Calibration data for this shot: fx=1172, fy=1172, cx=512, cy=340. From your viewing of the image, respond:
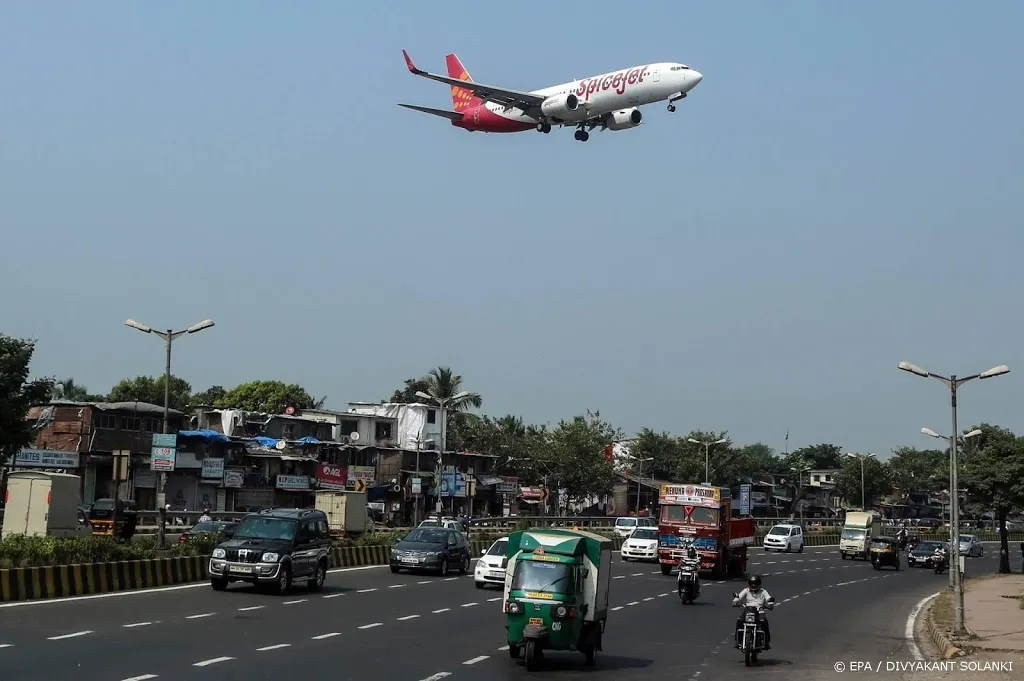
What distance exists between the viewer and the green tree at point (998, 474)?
167 ft

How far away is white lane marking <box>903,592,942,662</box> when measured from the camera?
21.8 metres

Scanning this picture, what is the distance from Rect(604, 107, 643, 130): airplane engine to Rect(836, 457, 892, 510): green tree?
92.6 m

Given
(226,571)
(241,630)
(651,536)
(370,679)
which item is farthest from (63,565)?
(651,536)

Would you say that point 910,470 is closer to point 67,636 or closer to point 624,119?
point 624,119

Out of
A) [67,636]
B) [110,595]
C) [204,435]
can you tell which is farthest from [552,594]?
[204,435]

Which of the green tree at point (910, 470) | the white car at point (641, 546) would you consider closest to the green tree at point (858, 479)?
the green tree at point (910, 470)

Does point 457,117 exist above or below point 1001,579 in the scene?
above

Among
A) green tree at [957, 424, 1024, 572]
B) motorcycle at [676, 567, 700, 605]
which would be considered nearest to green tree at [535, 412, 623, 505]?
green tree at [957, 424, 1024, 572]

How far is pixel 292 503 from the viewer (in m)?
72.8

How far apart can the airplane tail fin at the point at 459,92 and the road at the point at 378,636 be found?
34.9 meters

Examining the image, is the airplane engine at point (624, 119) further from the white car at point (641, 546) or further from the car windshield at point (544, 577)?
the car windshield at point (544, 577)

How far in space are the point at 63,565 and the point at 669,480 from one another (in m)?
93.2

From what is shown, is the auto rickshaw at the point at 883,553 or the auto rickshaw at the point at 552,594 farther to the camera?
the auto rickshaw at the point at 883,553

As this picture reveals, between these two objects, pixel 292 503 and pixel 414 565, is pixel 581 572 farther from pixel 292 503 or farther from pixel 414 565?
pixel 292 503
